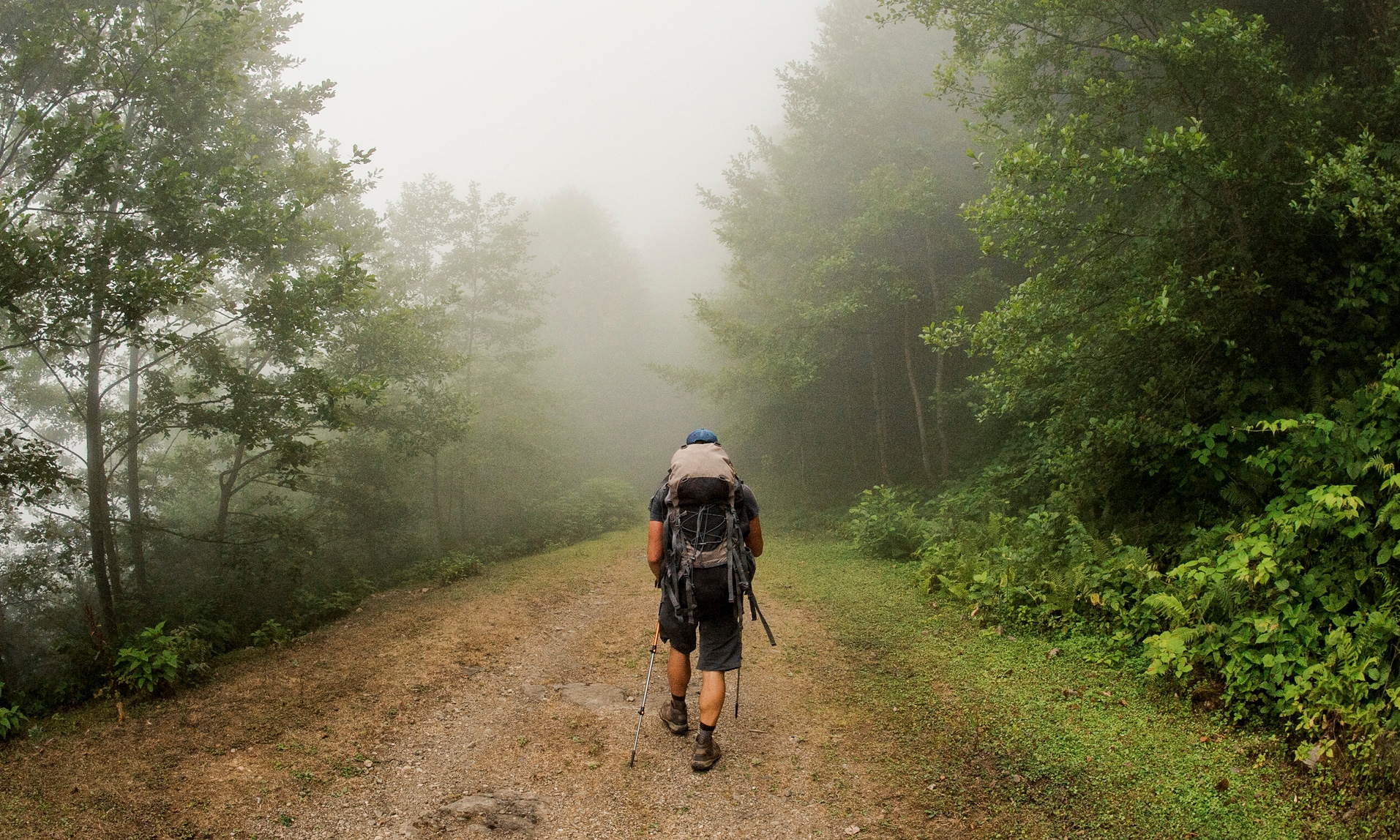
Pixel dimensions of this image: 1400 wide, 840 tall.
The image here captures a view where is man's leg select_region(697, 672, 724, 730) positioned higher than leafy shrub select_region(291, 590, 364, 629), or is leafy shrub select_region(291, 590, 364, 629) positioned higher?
man's leg select_region(697, 672, 724, 730)

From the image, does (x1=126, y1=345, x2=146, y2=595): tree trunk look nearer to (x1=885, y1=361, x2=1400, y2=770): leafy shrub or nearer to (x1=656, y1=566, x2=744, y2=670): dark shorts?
(x1=656, y1=566, x2=744, y2=670): dark shorts

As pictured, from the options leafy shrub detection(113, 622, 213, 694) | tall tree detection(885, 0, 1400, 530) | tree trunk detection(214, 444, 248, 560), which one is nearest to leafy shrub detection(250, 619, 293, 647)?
leafy shrub detection(113, 622, 213, 694)

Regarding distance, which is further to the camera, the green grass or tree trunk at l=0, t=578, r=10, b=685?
tree trunk at l=0, t=578, r=10, b=685

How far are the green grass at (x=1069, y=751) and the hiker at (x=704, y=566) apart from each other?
1.17 metres

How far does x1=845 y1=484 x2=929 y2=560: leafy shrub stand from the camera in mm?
10633

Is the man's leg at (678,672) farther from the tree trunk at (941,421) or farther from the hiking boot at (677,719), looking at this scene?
Answer: the tree trunk at (941,421)

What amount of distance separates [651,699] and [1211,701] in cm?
377

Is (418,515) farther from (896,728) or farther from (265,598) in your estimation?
(896,728)

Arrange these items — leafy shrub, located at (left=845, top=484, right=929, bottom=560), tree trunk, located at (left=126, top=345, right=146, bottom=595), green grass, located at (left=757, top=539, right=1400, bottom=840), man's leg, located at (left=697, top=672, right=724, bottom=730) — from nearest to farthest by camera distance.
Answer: green grass, located at (left=757, top=539, right=1400, bottom=840) → man's leg, located at (left=697, top=672, right=724, bottom=730) → tree trunk, located at (left=126, top=345, right=146, bottom=595) → leafy shrub, located at (left=845, top=484, right=929, bottom=560)

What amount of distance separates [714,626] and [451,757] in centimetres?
192

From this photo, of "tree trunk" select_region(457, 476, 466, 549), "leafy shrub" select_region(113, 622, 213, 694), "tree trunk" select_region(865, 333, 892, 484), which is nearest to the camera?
"leafy shrub" select_region(113, 622, 213, 694)

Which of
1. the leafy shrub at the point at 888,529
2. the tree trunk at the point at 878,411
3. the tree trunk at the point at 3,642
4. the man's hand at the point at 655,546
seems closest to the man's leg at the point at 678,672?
the man's hand at the point at 655,546

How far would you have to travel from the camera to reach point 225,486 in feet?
40.9

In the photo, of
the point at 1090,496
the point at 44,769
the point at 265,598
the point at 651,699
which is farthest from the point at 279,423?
the point at 1090,496
